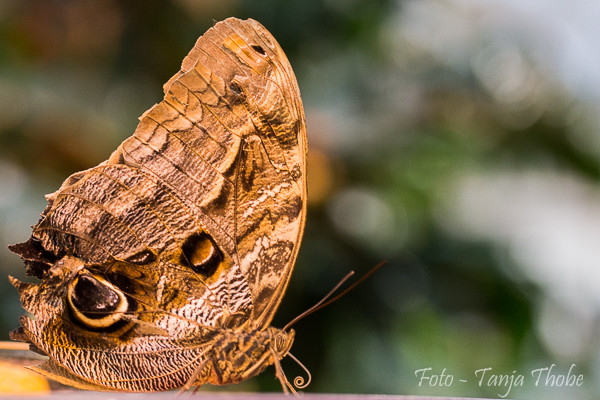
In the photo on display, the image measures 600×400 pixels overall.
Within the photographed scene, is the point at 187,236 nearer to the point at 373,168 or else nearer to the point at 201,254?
the point at 201,254

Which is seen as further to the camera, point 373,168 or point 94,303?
point 373,168

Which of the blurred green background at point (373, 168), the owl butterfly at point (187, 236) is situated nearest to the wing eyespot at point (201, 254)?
the owl butterfly at point (187, 236)

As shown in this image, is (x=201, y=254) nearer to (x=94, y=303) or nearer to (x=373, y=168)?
(x=94, y=303)

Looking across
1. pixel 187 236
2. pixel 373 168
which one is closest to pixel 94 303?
pixel 187 236

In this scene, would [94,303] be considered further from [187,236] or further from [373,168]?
[373,168]

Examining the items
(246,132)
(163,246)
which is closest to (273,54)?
(246,132)

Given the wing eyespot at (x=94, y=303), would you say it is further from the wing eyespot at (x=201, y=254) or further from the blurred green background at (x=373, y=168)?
the blurred green background at (x=373, y=168)
